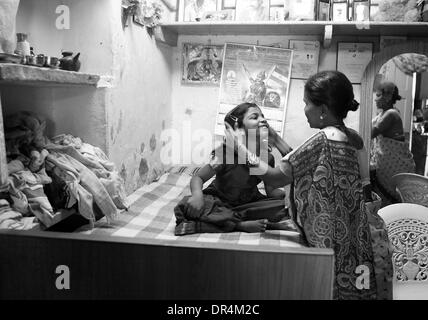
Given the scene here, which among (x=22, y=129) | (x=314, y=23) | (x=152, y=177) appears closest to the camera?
(x=22, y=129)

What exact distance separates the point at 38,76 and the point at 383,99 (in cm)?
212

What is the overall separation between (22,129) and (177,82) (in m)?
1.69

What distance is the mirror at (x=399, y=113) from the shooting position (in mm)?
2469

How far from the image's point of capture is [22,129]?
1411 mm

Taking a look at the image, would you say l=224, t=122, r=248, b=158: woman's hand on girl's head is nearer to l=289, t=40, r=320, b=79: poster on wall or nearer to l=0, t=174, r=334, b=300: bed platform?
l=0, t=174, r=334, b=300: bed platform

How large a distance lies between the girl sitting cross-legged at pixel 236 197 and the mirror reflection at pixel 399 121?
0.91 metres

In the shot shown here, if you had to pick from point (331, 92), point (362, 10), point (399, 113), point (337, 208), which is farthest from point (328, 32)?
point (337, 208)

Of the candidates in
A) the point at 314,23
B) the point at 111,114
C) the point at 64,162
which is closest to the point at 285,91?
the point at 314,23

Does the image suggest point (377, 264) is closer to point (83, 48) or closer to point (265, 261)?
point (265, 261)

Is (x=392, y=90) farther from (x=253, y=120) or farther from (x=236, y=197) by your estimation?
(x=236, y=197)

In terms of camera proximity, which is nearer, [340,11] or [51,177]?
[51,177]

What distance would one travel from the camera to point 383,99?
8.31 feet

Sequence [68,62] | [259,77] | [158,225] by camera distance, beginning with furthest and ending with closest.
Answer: [259,77] → [158,225] → [68,62]

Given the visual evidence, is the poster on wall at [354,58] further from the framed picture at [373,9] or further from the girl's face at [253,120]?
the girl's face at [253,120]
